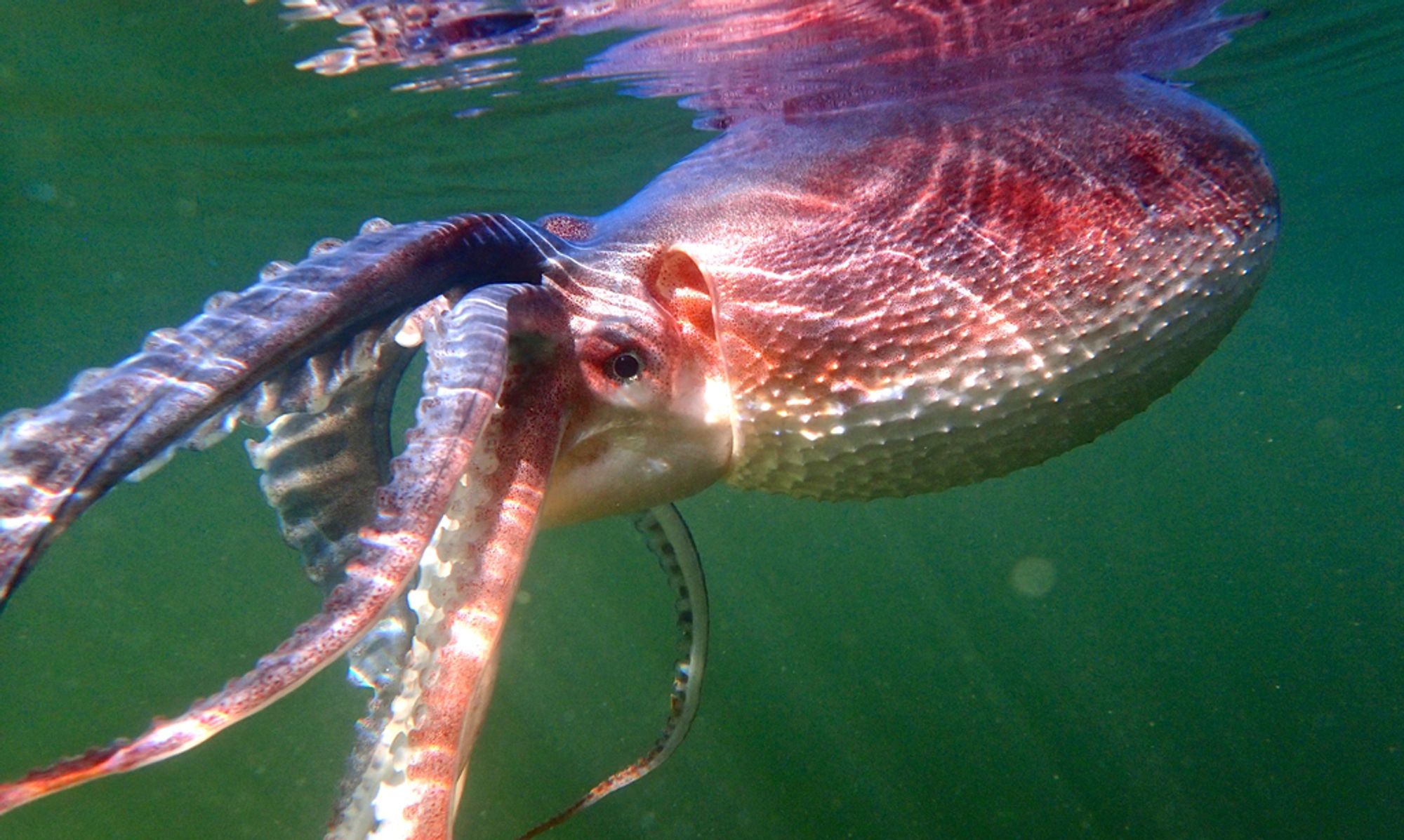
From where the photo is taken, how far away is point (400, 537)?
1.33m

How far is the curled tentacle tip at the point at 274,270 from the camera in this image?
1749 mm

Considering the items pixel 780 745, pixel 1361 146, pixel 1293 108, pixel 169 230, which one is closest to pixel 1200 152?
pixel 1293 108

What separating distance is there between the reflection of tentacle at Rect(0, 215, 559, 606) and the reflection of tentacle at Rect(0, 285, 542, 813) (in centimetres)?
20

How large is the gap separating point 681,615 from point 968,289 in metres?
1.32

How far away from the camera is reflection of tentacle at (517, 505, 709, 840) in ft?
7.36

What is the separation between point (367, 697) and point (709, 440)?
1.01m

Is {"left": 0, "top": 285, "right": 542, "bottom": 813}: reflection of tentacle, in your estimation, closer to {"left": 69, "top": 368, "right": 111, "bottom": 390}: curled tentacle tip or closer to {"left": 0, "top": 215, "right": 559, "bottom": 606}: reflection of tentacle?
{"left": 0, "top": 215, "right": 559, "bottom": 606}: reflection of tentacle

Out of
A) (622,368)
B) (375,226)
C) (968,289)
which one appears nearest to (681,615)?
(622,368)

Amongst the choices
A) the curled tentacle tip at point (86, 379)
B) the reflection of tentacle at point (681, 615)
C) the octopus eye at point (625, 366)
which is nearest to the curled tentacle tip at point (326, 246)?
the curled tentacle tip at point (86, 379)

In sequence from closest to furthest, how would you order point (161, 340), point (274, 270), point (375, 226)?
point (161, 340)
point (274, 270)
point (375, 226)

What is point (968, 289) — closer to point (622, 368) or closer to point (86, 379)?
point (622, 368)

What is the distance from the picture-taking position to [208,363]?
1410 mm

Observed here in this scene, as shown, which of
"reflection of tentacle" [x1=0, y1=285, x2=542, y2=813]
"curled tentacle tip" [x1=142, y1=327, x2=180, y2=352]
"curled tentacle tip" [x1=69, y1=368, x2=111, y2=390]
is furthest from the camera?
"curled tentacle tip" [x1=142, y1=327, x2=180, y2=352]

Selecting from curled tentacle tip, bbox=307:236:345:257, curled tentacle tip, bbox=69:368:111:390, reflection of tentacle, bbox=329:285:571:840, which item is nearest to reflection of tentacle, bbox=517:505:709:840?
reflection of tentacle, bbox=329:285:571:840
